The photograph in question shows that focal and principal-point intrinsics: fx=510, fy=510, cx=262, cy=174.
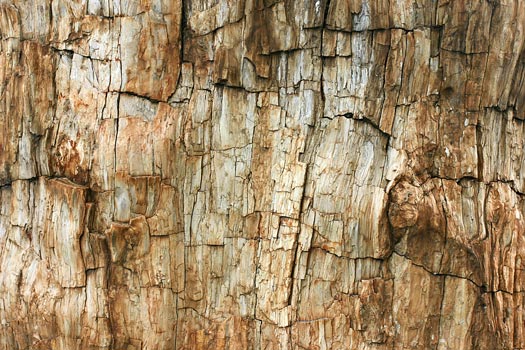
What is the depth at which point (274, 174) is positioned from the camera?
9.95 feet

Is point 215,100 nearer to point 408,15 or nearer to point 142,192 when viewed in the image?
point 142,192

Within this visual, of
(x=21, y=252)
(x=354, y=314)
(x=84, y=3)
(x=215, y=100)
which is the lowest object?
(x=354, y=314)

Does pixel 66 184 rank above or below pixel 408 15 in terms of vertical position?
below

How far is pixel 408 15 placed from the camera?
9.50ft

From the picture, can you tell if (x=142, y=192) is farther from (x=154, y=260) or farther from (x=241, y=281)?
(x=241, y=281)

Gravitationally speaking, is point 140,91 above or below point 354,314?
above

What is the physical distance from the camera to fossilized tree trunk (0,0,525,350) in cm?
294

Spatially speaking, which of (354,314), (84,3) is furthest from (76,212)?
(354,314)

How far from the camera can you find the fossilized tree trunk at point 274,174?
2.94 m

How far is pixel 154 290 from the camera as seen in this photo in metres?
3.03

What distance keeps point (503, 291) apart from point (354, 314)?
0.87m

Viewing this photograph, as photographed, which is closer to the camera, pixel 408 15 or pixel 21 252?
pixel 408 15

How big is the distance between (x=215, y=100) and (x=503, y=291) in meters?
2.02

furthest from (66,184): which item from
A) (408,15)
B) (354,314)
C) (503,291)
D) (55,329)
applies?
(503,291)
